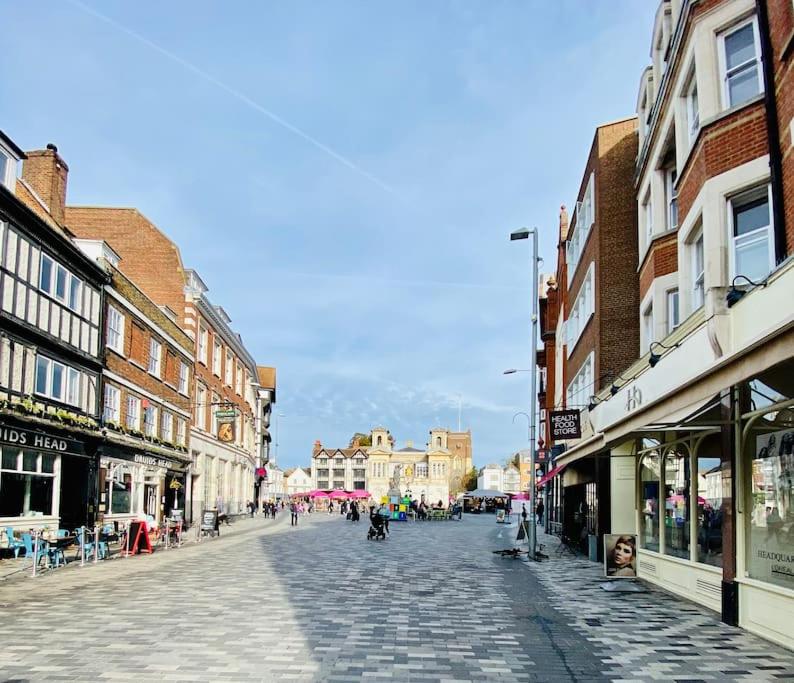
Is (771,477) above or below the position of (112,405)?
below

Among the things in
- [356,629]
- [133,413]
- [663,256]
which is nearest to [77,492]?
[133,413]

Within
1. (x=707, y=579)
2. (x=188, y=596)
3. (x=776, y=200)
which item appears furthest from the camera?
(x=188, y=596)

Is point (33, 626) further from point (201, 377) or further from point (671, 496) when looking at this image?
point (201, 377)

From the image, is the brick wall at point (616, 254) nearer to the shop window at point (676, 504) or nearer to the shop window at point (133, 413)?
the shop window at point (676, 504)

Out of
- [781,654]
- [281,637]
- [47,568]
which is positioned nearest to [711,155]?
[781,654]

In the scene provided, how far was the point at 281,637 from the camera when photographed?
33.4 feet

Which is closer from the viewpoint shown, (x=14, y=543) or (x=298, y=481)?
(x=14, y=543)

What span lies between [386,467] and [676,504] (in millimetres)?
132129

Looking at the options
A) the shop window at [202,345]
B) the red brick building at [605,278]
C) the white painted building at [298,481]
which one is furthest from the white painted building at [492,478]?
the red brick building at [605,278]

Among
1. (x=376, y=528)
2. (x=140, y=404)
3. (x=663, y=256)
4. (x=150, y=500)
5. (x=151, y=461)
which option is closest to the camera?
(x=663, y=256)

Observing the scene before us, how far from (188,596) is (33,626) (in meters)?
3.56

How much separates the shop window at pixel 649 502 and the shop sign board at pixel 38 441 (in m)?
14.8

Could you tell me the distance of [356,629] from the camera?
10.9 metres

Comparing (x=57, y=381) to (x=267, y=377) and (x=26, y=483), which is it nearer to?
(x=26, y=483)
